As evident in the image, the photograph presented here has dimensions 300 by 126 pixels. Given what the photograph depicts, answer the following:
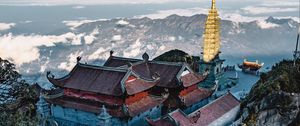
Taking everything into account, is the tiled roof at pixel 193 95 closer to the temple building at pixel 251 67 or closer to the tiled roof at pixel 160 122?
the tiled roof at pixel 160 122

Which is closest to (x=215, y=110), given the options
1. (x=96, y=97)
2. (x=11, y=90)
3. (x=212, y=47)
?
(x=96, y=97)

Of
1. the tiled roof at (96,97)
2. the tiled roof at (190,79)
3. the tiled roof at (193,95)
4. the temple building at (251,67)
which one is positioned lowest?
the temple building at (251,67)

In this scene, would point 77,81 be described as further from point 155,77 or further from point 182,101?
point 182,101

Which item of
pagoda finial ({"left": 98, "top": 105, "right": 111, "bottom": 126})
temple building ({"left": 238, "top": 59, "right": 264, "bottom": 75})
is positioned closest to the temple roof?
pagoda finial ({"left": 98, "top": 105, "right": 111, "bottom": 126})

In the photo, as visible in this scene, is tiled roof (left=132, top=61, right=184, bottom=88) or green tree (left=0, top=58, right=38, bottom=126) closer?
green tree (left=0, top=58, right=38, bottom=126)

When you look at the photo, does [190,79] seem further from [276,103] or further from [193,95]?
[276,103]

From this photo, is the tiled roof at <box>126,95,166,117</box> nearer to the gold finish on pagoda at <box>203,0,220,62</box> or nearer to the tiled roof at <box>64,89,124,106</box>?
the tiled roof at <box>64,89,124,106</box>

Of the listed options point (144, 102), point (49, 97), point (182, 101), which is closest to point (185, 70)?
point (182, 101)

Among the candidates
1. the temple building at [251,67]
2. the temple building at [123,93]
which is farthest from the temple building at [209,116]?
the temple building at [251,67]
